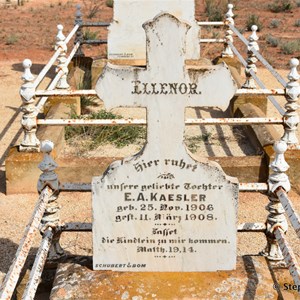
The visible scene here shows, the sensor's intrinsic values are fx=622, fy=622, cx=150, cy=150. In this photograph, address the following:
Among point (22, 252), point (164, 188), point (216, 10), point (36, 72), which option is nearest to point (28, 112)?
point (164, 188)

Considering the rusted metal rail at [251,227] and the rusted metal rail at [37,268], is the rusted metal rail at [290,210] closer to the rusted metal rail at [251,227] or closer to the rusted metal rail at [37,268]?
the rusted metal rail at [251,227]

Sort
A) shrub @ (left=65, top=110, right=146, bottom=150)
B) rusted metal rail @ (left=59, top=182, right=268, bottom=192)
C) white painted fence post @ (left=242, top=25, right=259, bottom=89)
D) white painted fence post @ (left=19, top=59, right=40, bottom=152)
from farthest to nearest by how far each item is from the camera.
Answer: white painted fence post @ (left=242, top=25, right=259, bottom=89) → shrub @ (left=65, top=110, right=146, bottom=150) → white painted fence post @ (left=19, top=59, right=40, bottom=152) → rusted metal rail @ (left=59, top=182, right=268, bottom=192)

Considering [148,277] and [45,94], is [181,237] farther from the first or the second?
[45,94]

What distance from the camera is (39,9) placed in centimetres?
2291

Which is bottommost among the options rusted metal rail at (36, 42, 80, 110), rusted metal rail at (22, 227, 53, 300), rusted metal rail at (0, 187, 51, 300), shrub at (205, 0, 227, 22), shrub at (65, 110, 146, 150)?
shrub at (205, 0, 227, 22)

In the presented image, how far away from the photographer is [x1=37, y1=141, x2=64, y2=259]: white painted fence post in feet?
13.2

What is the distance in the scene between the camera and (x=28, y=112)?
6.24 m

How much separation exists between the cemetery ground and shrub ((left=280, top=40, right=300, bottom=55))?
15 cm

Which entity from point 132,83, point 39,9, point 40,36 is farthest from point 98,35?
point 132,83

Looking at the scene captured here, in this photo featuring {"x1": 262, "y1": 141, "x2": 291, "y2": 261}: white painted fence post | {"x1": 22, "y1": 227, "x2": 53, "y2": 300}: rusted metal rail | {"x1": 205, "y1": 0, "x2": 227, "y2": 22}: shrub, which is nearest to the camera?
{"x1": 22, "y1": 227, "x2": 53, "y2": 300}: rusted metal rail

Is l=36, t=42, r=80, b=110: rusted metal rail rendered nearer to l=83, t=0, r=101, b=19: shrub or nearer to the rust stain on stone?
the rust stain on stone

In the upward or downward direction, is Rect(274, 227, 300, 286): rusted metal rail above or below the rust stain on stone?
above

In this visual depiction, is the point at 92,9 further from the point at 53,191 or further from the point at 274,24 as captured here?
the point at 53,191

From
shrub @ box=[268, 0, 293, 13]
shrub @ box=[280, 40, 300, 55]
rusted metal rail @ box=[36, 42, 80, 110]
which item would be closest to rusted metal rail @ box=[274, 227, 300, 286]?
rusted metal rail @ box=[36, 42, 80, 110]
